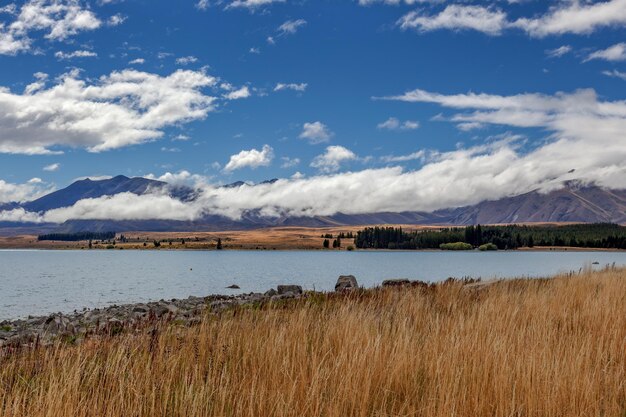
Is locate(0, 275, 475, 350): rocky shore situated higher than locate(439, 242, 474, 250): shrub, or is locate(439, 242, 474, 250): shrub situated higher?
locate(0, 275, 475, 350): rocky shore

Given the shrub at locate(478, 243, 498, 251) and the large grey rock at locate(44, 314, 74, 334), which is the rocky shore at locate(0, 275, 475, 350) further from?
the shrub at locate(478, 243, 498, 251)

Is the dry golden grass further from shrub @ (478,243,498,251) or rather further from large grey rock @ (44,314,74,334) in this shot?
shrub @ (478,243,498,251)

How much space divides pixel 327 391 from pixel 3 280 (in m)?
62.9

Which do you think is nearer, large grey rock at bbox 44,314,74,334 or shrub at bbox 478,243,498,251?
large grey rock at bbox 44,314,74,334

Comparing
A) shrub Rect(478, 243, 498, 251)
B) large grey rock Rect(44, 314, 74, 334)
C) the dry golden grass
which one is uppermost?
the dry golden grass

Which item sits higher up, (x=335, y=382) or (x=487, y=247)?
(x=335, y=382)

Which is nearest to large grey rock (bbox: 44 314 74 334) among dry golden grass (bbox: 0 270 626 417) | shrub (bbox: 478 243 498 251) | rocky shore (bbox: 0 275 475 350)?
rocky shore (bbox: 0 275 475 350)

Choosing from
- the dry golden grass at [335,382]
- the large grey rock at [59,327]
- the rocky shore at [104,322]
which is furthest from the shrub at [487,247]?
the dry golden grass at [335,382]

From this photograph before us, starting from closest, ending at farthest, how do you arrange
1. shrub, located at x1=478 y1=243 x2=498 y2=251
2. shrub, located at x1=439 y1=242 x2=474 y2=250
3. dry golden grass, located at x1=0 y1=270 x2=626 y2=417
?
dry golden grass, located at x1=0 y1=270 x2=626 y2=417 < shrub, located at x1=439 y1=242 x2=474 y2=250 < shrub, located at x1=478 y1=243 x2=498 y2=251

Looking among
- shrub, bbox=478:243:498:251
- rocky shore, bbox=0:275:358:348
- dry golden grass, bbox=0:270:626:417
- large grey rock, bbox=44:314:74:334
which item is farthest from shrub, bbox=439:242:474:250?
dry golden grass, bbox=0:270:626:417

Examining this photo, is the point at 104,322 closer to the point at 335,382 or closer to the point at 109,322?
the point at 109,322

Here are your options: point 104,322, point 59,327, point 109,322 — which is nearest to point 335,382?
point 109,322

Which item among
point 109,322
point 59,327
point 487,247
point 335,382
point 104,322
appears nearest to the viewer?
point 335,382

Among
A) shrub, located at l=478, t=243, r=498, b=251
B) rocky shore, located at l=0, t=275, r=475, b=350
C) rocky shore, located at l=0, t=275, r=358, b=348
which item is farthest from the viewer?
shrub, located at l=478, t=243, r=498, b=251
